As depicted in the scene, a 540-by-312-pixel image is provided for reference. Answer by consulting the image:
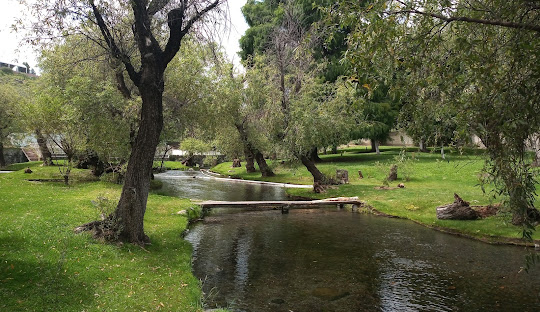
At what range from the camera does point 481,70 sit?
5973 mm

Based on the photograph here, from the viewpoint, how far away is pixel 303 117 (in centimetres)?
2744

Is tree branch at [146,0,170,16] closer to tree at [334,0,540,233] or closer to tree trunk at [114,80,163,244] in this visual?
tree trunk at [114,80,163,244]

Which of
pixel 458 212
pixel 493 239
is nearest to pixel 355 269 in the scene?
pixel 493 239

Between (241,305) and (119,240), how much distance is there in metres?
5.21

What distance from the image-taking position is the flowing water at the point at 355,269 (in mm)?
9930

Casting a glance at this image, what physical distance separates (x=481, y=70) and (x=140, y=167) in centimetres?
1030

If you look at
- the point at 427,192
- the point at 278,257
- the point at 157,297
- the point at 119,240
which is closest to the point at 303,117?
the point at 427,192

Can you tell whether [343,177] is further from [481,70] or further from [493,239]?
[481,70]

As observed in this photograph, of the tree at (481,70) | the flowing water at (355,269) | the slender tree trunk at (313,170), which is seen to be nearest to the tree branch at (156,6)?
the tree at (481,70)

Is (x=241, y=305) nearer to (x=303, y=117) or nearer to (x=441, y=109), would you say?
(x=441, y=109)

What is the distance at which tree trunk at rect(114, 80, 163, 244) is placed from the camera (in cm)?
1221

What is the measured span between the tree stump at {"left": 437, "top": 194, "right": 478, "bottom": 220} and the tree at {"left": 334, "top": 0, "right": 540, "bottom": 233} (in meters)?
13.3

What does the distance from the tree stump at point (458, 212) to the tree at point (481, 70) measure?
13.3m

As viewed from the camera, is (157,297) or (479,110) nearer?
(479,110)
